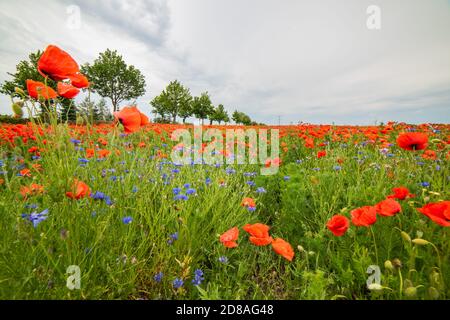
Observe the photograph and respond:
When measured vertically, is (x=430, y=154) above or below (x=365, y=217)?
above

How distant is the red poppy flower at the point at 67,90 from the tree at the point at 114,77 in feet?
125

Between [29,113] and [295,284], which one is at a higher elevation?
[29,113]

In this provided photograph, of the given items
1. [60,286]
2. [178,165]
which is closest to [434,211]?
[60,286]

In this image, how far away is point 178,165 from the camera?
3049 millimetres

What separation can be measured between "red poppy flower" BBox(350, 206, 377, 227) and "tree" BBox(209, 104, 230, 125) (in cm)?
4543

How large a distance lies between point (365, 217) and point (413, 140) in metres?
0.98

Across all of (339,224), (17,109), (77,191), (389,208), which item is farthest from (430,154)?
(17,109)

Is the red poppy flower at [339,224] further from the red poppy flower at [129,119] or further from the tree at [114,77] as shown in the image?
the tree at [114,77]

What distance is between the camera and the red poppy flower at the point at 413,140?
1.76 meters

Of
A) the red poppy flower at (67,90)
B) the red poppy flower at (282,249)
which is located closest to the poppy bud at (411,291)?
the red poppy flower at (282,249)

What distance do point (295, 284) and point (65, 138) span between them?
5.54 ft

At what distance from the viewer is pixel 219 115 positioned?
154ft

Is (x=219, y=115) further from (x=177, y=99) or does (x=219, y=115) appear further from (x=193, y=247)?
(x=193, y=247)
